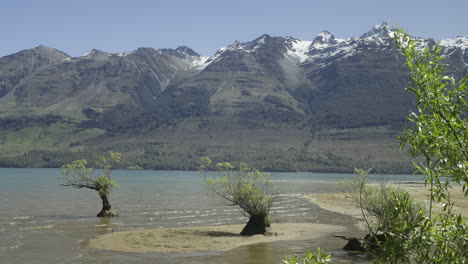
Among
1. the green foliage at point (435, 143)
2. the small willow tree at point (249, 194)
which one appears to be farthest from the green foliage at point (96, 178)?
the green foliage at point (435, 143)

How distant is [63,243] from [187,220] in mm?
21068

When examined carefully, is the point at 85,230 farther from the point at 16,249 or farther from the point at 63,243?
the point at 16,249

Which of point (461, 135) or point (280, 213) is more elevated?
point (461, 135)

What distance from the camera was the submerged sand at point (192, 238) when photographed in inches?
1485

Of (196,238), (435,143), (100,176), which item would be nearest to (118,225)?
(100,176)

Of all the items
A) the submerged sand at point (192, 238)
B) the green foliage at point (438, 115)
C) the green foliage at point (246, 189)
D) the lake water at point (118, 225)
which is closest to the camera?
the green foliage at point (438, 115)

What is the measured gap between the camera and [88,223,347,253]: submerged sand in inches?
1485

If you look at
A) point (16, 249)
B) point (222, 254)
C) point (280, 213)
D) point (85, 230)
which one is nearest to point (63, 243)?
point (16, 249)

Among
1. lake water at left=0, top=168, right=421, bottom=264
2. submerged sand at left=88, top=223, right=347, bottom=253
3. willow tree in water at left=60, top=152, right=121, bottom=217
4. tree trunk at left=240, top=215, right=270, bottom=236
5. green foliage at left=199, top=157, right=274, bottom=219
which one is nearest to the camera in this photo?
lake water at left=0, top=168, right=421, bottom=264

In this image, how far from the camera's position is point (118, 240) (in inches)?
1599

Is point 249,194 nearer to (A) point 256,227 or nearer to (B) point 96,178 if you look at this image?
(A) point 256,227

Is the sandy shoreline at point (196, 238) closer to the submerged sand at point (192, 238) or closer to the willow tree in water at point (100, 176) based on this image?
the submerged sand at point (192, 238)

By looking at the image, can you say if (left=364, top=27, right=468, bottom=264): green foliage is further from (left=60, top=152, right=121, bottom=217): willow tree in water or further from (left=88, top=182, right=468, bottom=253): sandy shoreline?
(left=60, top=152, right=121, bottom=217): willow tree in water

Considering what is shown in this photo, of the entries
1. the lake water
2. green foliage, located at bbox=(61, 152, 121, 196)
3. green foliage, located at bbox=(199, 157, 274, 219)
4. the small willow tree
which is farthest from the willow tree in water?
the small willow tree
